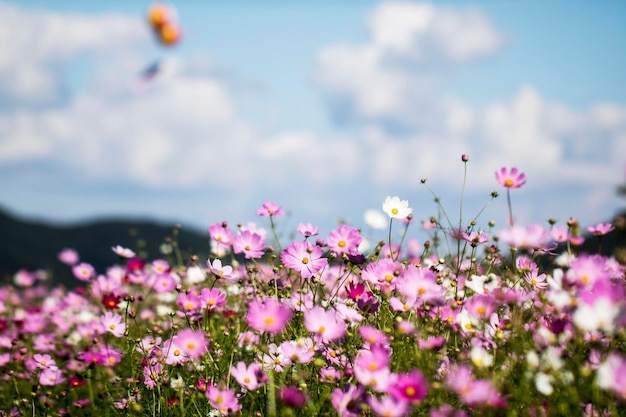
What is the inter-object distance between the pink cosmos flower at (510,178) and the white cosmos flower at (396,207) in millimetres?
414

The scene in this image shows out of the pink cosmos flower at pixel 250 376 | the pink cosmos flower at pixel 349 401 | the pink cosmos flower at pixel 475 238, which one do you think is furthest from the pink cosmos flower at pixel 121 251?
the pink cosmos flower at pixel 349 401

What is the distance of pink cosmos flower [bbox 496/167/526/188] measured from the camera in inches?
97.7

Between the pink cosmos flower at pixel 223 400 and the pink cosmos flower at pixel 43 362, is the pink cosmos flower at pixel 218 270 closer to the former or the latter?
the pink cosmos flower at pixel 223 400

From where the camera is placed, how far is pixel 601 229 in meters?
2.68

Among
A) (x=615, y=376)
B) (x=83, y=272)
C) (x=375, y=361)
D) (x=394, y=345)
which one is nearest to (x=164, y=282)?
(x=83, y=272)

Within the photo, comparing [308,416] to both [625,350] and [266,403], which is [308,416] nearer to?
[266,403]

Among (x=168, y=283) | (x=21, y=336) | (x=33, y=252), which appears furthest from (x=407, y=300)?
(x=33, y=252)

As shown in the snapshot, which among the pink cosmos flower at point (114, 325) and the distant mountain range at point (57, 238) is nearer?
the pink cosmos flower at point (114, 325)

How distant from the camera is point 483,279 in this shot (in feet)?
7.80

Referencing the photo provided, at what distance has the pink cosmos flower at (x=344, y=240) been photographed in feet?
7.96

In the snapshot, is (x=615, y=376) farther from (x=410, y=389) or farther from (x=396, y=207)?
(x=396, y=207)

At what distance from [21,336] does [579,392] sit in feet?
11.2

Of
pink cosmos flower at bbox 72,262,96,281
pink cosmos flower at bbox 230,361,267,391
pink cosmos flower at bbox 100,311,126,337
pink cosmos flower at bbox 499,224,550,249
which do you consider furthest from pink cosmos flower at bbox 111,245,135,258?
pink cosmos flower at bbox 499,224,550,249

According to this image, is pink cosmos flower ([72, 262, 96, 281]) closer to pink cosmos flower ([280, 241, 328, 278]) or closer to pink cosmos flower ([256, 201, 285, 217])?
pink cosmos flower ([256, 201, 285, 217])
